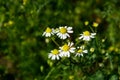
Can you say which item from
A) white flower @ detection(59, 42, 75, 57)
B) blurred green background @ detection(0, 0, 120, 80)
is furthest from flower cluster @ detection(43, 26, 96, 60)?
blurred green background @ detection(0, 0, 120, 80)

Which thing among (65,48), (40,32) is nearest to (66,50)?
(65,48)

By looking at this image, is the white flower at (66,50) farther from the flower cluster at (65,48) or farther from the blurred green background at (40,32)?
the blurred green background at (40,32)

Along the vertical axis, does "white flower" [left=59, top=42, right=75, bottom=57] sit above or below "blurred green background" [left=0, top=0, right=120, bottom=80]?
below

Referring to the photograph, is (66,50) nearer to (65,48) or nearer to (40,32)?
(65,48)

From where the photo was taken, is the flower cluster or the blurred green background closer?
the flower cluster

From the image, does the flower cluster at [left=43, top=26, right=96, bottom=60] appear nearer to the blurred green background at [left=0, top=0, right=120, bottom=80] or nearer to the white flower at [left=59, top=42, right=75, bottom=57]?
the white flower at [left=59, top=42, right=75, bottom=57]

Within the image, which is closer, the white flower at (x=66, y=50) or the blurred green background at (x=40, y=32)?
the white flower at (x=66, y=50)

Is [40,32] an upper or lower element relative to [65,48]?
upper

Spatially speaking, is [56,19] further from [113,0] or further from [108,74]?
[108,74]

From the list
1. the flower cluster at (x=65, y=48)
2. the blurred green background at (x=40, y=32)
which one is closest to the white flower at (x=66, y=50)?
the flower cluster at (x=65, y=48)
